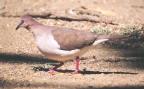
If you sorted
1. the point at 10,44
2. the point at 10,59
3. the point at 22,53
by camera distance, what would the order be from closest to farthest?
the point at 10,59 < the point at 22,53 < the point at 10,44

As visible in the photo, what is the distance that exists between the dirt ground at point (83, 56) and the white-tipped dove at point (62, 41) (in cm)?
40

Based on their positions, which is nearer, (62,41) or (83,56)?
(62,41)

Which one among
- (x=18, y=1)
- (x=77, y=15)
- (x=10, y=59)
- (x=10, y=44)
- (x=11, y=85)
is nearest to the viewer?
(x=11, y=85)

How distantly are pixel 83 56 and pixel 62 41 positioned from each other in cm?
180

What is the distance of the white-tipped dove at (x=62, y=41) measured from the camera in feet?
26.4

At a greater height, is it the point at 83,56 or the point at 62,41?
the point at 62,41

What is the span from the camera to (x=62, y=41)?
26.8 ft

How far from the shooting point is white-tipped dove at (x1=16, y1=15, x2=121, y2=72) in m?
8.05

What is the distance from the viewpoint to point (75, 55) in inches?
323

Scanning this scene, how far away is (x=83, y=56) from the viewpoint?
32.5 ft

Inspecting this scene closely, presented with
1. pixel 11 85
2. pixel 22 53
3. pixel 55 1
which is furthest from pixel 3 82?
pixel 55 1

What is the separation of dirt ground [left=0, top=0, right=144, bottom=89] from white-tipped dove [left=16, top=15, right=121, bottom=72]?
40cm

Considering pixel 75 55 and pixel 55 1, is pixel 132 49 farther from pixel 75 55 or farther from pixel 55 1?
pixel 55 1

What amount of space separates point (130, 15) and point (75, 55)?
5.25 m
